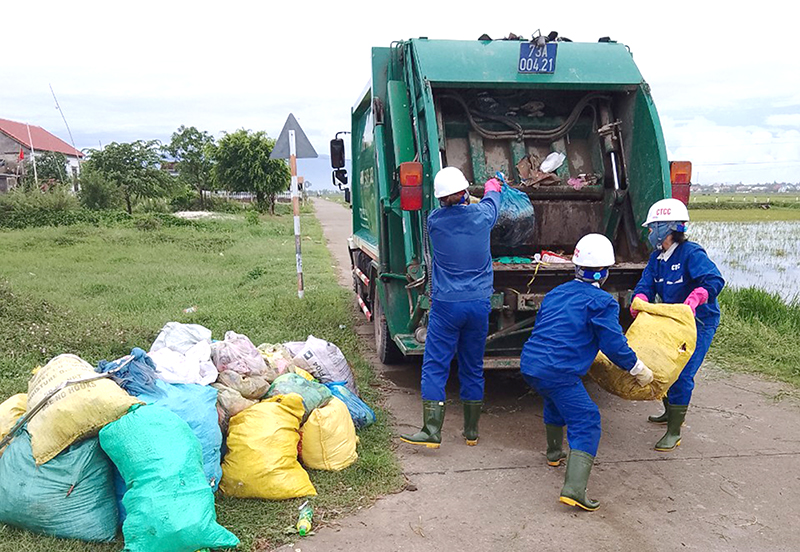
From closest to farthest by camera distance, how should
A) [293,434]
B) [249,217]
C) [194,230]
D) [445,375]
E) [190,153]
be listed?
[293,434]
[445,375]
[194,230]
[249,217]
[190,153]

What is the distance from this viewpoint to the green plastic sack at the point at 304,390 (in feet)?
12.6

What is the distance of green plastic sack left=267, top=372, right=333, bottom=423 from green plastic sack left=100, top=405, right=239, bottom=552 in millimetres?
954

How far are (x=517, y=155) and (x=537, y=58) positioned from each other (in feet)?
2.60

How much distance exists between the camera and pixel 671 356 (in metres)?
3.68

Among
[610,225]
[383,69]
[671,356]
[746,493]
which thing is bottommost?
[746,493]

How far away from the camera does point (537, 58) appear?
4.90 metres

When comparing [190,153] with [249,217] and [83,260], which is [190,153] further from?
[83,260]

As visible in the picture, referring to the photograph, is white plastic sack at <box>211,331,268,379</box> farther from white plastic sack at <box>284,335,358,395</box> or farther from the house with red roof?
the house with red roof

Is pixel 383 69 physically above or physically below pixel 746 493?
above

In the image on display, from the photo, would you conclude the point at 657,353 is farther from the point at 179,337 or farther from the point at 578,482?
the point at 179,337

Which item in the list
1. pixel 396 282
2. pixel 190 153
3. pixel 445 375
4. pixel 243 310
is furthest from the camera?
pixel 190 153

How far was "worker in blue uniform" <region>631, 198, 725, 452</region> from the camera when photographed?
157 inches

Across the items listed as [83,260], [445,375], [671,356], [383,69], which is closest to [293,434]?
[445,375]

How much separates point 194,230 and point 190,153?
867 inches
